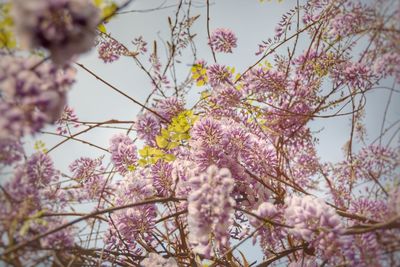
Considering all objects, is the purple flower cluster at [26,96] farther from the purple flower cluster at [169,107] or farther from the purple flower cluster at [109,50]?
the purple flower cluster at [109,50]

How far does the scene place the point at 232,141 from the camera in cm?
218

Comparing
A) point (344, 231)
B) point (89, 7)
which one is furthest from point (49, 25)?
point (344, 231)

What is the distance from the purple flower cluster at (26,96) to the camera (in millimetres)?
927

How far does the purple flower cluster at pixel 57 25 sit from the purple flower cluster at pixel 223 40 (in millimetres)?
1944

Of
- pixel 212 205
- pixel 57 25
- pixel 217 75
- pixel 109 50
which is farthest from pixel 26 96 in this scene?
pixel 109 50

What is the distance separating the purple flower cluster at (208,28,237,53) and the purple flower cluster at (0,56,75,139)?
1.97 metres

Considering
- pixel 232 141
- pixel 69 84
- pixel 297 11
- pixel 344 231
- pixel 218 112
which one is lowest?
pixel 344 231

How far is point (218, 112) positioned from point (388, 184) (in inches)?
50.3

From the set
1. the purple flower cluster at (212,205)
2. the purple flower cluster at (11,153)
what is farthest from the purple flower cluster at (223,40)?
the purple flower cluster at (11,153)

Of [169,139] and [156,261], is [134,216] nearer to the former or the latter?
[156,261]

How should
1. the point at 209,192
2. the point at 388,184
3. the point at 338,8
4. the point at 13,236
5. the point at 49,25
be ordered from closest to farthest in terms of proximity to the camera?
the point at 49,25
the point at 13,236
the point at 209,192
the point at 388,184
the point at 338,8

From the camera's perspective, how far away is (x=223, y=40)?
9.18 ft

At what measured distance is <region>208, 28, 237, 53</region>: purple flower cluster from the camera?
9.15 ft

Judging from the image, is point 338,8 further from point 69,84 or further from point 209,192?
point 69,84
